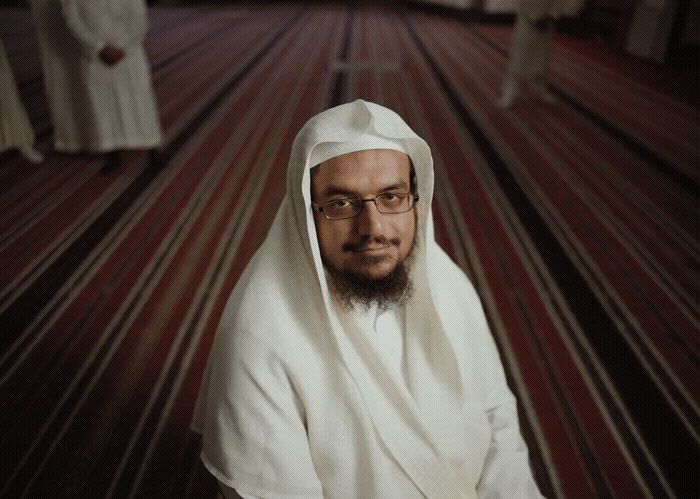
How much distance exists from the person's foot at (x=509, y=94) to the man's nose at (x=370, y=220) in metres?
4.57

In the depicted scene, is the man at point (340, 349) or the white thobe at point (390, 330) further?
the white thobe at point (390, 330)

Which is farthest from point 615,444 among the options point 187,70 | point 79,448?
point 187,70

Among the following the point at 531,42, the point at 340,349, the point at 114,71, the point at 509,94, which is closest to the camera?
the point at 340,349

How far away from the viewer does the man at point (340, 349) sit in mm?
964

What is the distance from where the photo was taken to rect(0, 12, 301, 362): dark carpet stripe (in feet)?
7.24

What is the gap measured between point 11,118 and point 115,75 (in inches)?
29.6

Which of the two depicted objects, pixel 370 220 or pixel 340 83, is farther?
pixel 340 83

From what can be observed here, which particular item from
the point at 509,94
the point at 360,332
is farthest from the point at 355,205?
the point at 509,94

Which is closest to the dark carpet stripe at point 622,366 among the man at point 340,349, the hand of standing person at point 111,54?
the man at point 340,349

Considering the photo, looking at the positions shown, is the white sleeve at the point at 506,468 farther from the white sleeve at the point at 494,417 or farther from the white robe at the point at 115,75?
the white robe at the point at 115,75

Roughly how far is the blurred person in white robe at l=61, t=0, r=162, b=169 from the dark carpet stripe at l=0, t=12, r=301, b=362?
0.29 m

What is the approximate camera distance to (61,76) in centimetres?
337

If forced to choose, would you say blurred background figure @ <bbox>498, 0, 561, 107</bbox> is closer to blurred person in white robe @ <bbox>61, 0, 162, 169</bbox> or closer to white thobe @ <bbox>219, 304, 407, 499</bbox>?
blurred person in white robe @ <bbox>61, 0, 162, 169</bbox>

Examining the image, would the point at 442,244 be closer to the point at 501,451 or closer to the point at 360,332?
the point at 501,451
